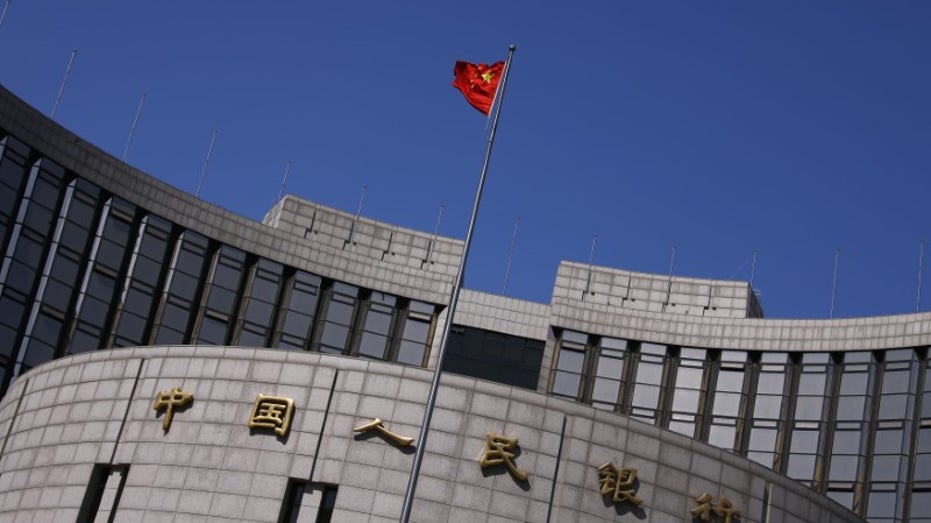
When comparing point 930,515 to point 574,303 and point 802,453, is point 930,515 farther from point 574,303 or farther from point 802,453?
point 574,303

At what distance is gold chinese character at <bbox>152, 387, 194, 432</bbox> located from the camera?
44.5m

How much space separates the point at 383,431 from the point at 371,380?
1760 millimetres

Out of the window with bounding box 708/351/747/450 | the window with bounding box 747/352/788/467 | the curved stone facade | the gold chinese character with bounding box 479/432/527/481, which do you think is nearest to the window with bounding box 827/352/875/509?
the window with bounding box 747/352/788/467

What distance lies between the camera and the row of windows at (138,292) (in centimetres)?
6172

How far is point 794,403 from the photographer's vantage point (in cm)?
6562

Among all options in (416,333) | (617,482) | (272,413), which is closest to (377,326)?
(416,333)

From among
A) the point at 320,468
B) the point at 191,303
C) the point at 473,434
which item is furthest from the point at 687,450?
the point at 191,303

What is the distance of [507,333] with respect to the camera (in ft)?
230

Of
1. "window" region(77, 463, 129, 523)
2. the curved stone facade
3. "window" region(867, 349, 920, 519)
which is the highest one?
"window" region(867, 349, 920, 519)

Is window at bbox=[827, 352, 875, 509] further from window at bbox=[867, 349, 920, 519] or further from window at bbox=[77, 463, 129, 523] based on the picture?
window at bbox=[77, 463, 129, 523]

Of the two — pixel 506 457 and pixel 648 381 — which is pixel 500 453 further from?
pixel 648 381

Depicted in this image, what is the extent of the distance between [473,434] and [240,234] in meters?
28.8

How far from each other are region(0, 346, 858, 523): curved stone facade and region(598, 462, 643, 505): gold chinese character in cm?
22

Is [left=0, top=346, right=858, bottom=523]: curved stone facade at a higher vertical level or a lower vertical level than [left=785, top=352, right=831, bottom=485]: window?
lower
